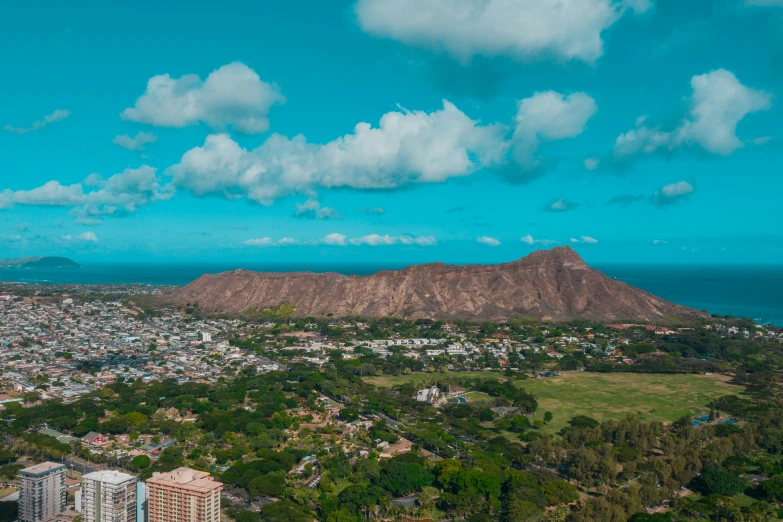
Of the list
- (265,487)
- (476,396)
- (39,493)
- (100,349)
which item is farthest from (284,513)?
(100,349)

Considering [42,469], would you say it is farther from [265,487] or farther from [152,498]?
[265,487]

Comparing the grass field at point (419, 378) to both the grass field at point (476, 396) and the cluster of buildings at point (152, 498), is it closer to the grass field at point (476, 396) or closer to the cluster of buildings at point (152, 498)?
the grass field at point (476, 396)

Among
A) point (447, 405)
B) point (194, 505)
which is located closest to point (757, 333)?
point (447, 405)

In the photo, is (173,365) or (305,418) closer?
(305,418)

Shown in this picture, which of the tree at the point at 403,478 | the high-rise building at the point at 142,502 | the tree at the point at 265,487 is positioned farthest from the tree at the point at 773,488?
the high-rise building at the point at 142,502

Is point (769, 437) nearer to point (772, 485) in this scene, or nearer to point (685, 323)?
point (772, 485)

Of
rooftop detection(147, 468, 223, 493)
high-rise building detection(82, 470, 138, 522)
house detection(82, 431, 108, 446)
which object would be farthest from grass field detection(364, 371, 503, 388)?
high-rise building detection(82, 470, 138, 522)
